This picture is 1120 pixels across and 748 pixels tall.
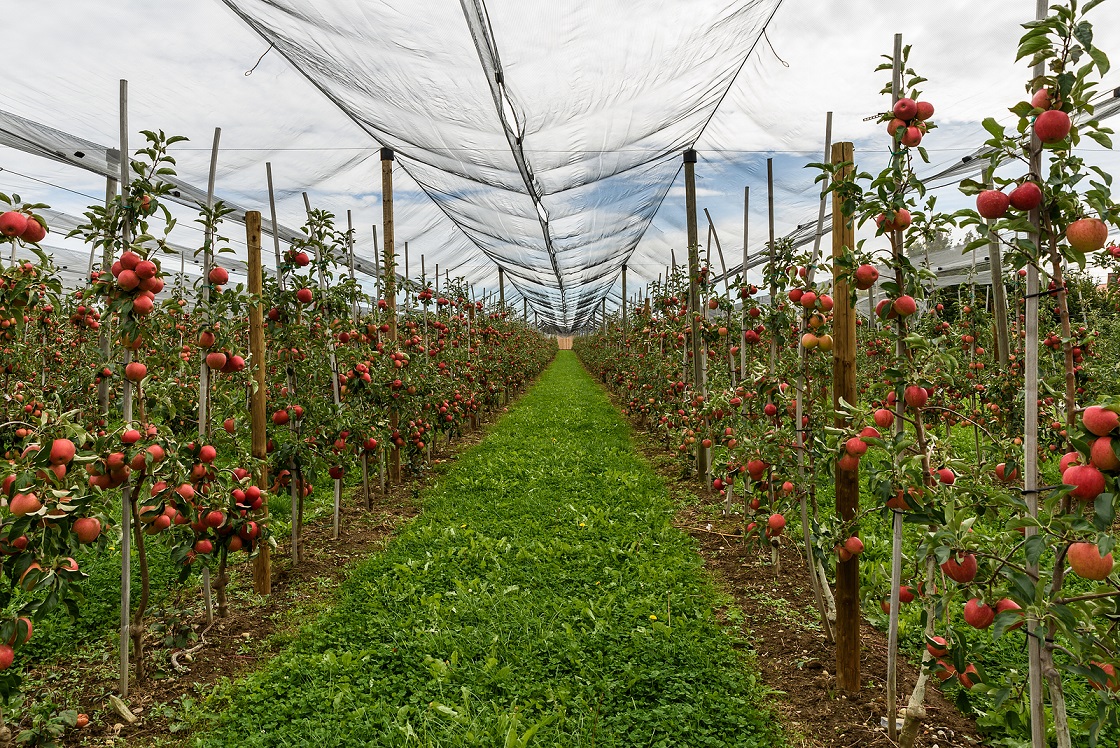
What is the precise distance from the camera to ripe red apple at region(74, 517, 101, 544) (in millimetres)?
2180

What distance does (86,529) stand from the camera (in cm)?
219

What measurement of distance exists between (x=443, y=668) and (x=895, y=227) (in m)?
2.79

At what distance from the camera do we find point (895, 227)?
2170mm

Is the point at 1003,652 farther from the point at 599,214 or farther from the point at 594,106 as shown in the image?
the point at 599,214

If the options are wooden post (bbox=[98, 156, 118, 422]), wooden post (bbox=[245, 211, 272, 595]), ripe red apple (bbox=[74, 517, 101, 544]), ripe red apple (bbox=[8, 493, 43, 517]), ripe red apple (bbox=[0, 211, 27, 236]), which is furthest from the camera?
wooden post (bbox=[98, 156, 118, 422])

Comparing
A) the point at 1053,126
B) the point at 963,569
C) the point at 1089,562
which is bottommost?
the point at 963,569

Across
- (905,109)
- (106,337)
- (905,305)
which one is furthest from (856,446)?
(106,337)

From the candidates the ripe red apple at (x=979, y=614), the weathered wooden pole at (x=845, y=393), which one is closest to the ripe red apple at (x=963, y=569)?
the ripe red apple at (x=979, y=614)

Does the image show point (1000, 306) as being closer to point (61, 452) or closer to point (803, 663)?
point (803, 663)

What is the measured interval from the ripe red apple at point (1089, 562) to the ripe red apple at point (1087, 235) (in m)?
0.68

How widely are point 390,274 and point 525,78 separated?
2240mm

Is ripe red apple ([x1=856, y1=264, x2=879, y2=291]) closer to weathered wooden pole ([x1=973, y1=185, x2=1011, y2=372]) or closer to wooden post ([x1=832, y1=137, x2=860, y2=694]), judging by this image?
wooden post ([x1=832, y1=137, x2=860, y2=694])

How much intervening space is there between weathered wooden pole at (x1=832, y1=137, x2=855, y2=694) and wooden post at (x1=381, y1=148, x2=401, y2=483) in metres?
4.44

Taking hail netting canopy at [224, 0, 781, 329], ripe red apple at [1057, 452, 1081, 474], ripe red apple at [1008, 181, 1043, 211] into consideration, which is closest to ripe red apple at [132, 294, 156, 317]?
hail netting canopy at [224, 0, 781, 329]
